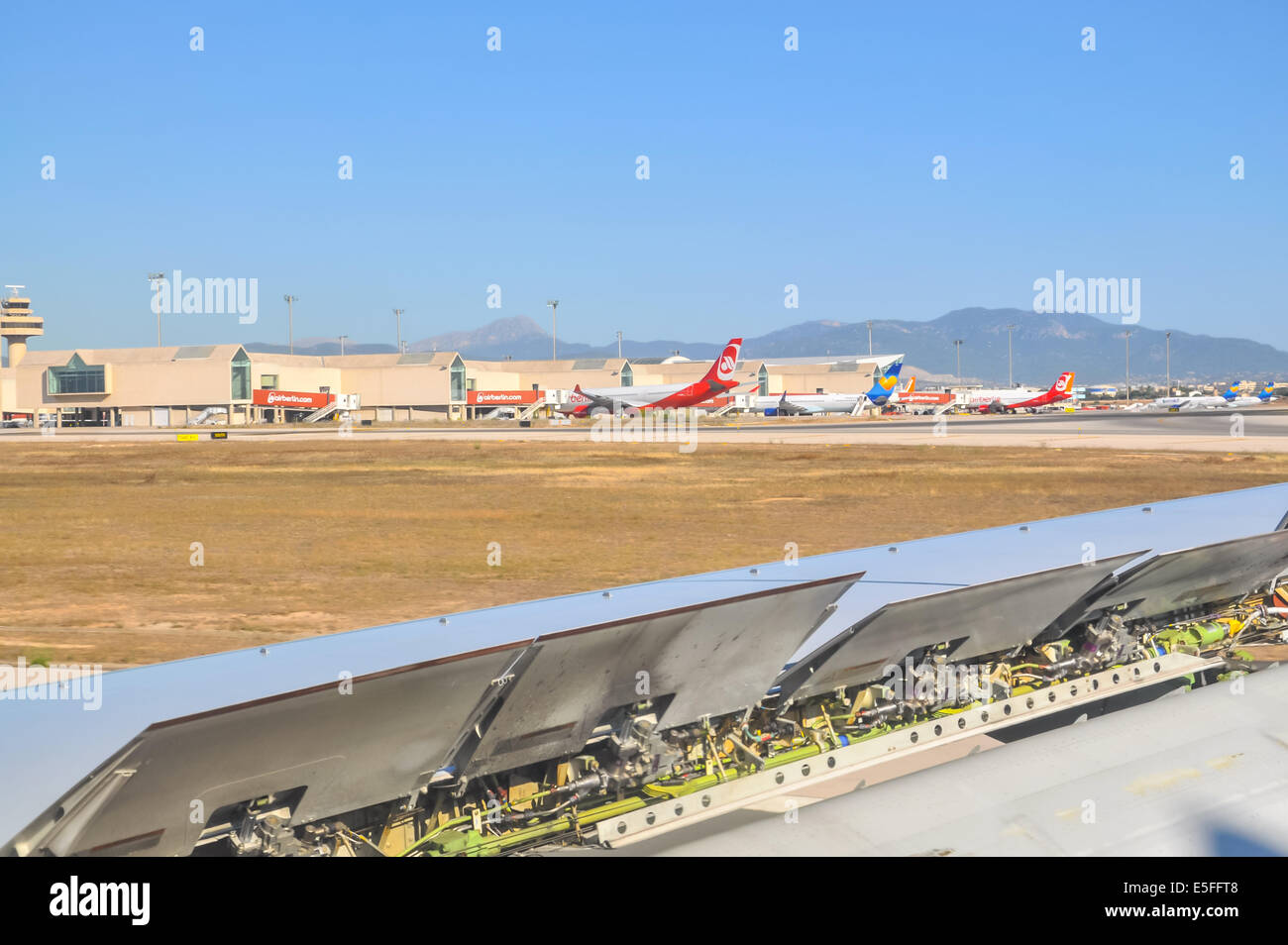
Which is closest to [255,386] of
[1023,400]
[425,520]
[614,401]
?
[614,401]

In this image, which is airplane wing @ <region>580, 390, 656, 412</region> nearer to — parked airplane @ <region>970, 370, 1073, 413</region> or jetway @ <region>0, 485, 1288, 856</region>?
parked airplane @ <region>970, 370, 1073, 413</region>

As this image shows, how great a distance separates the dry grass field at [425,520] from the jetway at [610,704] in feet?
29.8

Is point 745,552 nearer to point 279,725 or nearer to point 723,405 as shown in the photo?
point 279,725

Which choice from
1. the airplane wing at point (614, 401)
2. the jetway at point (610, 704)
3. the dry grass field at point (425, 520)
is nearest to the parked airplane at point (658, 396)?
the airplane wing at point (614, 401)

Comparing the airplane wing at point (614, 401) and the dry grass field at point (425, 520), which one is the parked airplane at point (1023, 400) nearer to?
the airplane wing at point (614, 401)

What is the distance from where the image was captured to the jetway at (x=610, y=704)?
2896 mm

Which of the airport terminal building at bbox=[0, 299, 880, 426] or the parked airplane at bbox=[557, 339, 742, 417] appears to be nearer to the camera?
the parked airplane at bbox=[557, 339, 742, 417]

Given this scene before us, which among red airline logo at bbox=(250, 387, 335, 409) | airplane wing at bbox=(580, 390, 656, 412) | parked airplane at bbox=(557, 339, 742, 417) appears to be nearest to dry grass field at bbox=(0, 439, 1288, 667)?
parked airplane at bbox=(557, 339, 742, 417)

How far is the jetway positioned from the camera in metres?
2.90

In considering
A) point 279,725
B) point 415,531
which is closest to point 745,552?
point 415,531

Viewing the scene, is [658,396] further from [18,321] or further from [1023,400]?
[18,321]

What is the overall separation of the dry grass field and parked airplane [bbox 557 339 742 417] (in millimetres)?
39148
